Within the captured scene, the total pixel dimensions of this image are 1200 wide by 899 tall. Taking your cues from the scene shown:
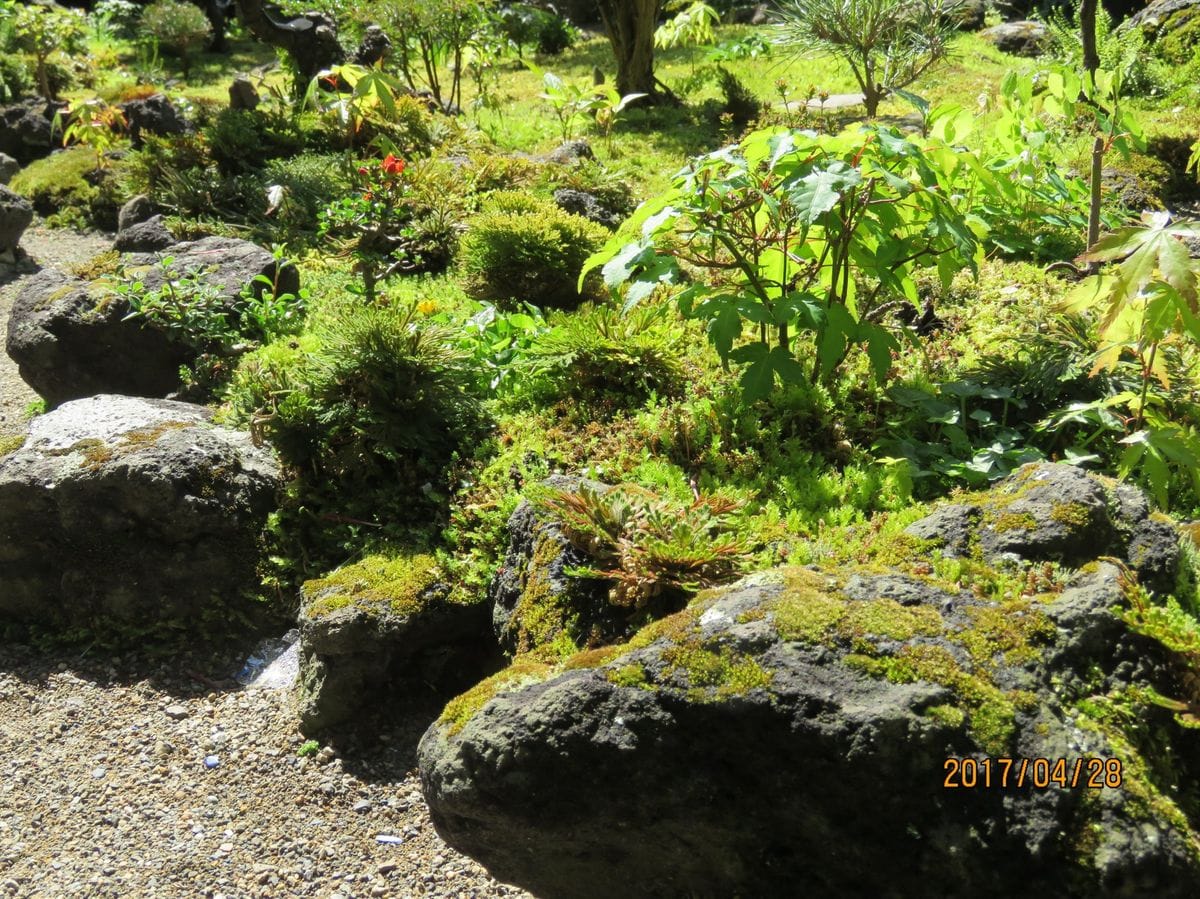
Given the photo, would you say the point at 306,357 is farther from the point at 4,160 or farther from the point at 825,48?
the point at 4,160

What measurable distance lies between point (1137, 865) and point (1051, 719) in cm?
37

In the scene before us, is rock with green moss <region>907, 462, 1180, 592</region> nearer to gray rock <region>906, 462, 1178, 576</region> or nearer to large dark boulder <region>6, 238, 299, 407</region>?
gray rock <region>906, 462, 1178, 576</region>

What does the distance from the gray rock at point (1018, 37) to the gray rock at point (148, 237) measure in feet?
36.1

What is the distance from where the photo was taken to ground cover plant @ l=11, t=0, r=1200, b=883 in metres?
3.57

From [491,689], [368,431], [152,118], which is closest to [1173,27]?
[368,431]

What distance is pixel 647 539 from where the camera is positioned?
135 inches

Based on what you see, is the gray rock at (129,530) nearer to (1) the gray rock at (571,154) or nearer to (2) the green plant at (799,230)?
(2) the green plant at (799,230)

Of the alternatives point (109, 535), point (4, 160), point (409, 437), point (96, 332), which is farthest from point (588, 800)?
point (4, 160)

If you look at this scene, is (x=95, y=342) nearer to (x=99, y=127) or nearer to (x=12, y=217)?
(x=12, y=217)

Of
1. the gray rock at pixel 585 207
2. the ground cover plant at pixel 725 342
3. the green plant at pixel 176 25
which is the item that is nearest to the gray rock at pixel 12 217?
the ground cover plant at pixel 725 342

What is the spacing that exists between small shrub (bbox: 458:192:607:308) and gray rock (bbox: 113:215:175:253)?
2.94m

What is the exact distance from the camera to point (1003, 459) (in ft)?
12.7

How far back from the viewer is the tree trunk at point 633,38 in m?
11.5

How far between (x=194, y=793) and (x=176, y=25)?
54.5 feet
